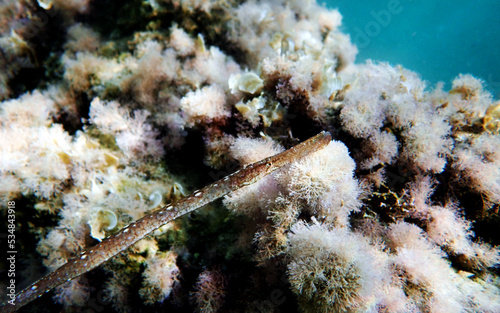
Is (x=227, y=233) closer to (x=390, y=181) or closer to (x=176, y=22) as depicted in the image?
(x=390, y=181)

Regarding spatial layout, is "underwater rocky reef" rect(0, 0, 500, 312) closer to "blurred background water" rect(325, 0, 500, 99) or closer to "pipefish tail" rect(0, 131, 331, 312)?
"pipefish tail" rect(0, 131, 331, 312)

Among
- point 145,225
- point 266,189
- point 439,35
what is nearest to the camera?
point 145,225

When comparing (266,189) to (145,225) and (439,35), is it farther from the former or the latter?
(439,35)

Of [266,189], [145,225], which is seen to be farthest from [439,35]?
[145,225]

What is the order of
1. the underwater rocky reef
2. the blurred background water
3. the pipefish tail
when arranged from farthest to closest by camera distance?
the blurred background water
the underwater rocky reef
the pipefish tail

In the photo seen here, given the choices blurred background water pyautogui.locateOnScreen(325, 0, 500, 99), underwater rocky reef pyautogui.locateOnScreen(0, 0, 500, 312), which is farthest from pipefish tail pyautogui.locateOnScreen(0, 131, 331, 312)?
blurred background water pyautogui.locateOnScreen(325, 0, 500, 99)
